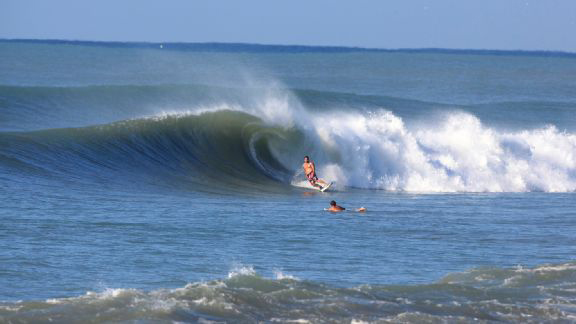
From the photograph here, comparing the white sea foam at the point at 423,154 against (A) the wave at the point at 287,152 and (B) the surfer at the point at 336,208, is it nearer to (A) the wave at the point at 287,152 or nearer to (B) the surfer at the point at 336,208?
(A) the wave at the point at 287,152

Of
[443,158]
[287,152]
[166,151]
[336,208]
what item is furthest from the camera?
[443,158]

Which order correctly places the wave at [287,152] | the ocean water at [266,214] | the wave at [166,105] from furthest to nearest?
the wave at [166,105] → the wave at [287,152] → the ocean water at [266,214]

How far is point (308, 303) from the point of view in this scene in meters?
10.6

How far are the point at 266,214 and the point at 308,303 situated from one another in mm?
6181

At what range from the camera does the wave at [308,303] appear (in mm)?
9977

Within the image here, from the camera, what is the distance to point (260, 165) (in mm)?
24312

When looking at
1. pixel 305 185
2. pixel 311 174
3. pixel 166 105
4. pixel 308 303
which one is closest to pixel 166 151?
pixel 305 185

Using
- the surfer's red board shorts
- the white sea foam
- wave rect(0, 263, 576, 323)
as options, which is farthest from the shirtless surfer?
wave rect(0, 263, 576, 323)

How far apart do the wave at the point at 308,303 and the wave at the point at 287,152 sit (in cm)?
955

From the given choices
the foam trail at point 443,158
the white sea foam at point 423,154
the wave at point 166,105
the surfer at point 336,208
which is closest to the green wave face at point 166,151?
the white sea foam at point 423,154

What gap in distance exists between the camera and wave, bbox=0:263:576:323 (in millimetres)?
9977

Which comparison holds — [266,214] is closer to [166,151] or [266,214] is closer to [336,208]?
[336,208]

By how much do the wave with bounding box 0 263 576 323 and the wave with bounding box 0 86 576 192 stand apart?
9.55 m

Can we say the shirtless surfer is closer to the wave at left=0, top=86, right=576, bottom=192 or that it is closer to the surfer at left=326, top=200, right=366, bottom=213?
the wave at left=0, top=86, right=576, bottom=192
